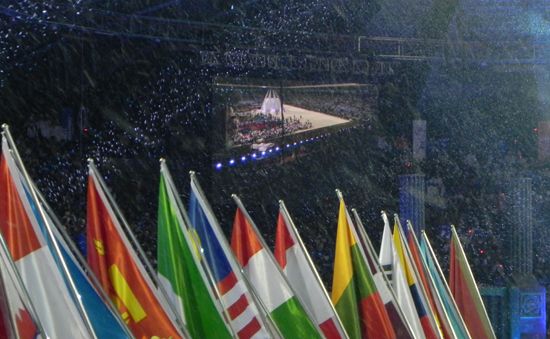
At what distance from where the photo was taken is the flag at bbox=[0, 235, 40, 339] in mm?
4672

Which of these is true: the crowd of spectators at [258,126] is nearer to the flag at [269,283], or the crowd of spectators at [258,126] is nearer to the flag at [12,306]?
the flag at [269,283]

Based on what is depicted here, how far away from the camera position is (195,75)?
1588cm

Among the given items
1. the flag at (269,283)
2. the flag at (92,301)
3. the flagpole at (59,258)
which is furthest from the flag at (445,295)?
the flagpole at (59,258)

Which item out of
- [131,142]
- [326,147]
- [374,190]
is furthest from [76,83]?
[374,190]

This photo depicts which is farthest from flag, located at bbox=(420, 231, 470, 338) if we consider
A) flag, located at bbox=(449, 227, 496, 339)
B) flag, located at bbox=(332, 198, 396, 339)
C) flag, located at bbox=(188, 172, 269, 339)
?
flag, located at bbox=(188, 172, 269, 339)

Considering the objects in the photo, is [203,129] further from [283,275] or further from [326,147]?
[283,275]

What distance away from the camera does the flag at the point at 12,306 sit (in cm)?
467

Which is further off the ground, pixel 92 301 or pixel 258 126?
pixel 92 301

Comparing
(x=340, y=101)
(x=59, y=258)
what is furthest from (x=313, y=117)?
(x=59, y=258)

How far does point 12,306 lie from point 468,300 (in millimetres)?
5601

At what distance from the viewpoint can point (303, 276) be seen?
7.38m

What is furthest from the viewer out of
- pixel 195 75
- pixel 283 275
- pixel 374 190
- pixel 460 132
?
pixel 460 132

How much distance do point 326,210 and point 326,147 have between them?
104 cm

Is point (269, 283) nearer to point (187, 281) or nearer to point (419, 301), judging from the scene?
point (187, 281)
